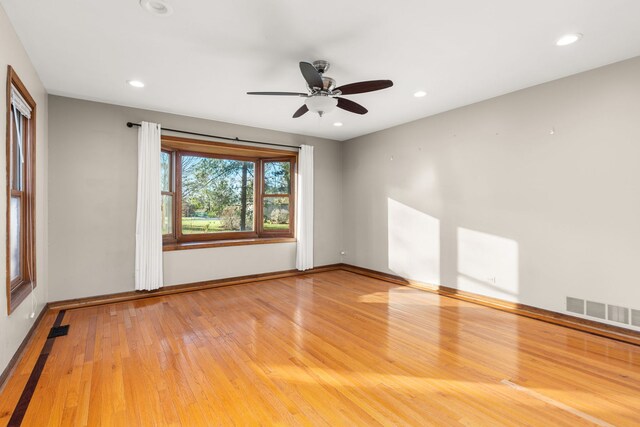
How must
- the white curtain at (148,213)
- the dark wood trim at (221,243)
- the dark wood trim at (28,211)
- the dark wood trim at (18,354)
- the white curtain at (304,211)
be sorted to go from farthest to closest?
the white curtain at (304,211)
the dark wood trim at (221,243)
the white curtain at (148,213)
the dark wood trim at (28,211)
the dark wood trim at (18,354)

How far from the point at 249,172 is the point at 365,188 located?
227cm

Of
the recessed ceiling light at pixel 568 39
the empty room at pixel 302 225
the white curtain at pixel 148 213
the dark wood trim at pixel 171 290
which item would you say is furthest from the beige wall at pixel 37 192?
the recessed ceiling light at pixel 568 39

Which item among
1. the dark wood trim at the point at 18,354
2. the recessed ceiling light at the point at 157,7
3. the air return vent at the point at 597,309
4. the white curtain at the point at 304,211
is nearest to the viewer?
the recessed ceiling light at the point at 157,7

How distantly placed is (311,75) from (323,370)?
95.6 inches

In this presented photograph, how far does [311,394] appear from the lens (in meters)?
2.15

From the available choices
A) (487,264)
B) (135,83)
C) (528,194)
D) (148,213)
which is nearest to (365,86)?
(528,194)

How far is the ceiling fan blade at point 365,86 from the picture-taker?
280cm

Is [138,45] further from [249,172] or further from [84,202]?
[249,172]

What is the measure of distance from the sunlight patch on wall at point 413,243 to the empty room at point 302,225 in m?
0.04

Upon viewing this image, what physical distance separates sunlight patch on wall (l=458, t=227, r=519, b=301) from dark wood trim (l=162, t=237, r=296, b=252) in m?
2.98

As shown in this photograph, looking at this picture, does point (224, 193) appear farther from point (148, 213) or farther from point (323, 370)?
point (323, 370)

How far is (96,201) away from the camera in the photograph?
416 cm

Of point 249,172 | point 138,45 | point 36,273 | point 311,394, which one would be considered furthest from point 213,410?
point 249,172

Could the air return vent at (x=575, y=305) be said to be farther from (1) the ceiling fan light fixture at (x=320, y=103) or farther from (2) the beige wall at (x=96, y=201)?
(2) the beige wall at (x=96, y=201)
